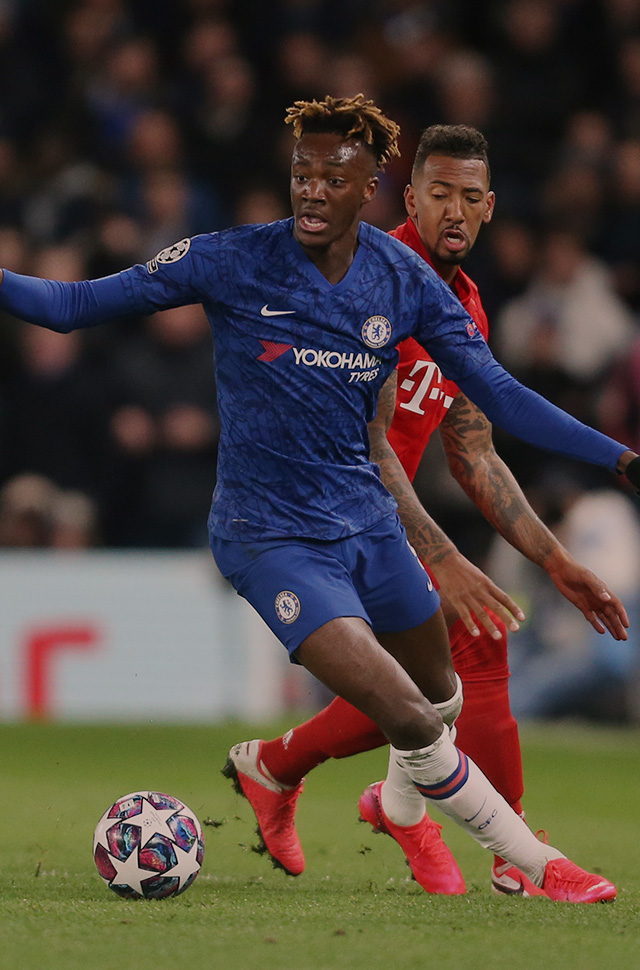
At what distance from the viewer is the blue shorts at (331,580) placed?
4438 mm

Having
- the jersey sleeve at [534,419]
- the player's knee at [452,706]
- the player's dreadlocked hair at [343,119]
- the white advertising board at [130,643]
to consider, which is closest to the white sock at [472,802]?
the player's knee at [452,706]

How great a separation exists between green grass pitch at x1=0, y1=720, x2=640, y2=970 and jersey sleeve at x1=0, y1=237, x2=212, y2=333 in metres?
1.60

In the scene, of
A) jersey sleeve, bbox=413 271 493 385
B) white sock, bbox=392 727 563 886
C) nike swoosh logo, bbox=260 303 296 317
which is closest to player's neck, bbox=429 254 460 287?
jersey sleeve, bbox=413 271 493 385

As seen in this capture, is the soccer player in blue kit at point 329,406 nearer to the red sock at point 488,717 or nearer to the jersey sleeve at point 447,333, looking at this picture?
the jersey sleeve at point 447,333

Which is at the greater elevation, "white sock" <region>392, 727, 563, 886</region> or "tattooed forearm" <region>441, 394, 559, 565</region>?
"tattooed forearm" <region>441, 394, 559, 565</region>

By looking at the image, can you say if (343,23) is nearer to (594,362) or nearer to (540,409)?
(594,362)

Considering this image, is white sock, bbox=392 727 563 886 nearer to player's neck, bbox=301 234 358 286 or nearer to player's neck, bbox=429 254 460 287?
player's neck, bbox=301 234 358 286

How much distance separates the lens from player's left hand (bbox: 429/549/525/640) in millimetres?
4820

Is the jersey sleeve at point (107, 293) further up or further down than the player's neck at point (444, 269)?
further down

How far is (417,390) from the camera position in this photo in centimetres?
516

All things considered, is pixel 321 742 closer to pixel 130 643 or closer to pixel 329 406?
pixel 329 406

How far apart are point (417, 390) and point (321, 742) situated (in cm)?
119

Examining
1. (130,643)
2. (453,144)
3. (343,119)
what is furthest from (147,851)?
(130,643)

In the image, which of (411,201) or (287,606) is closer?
(287,606)
